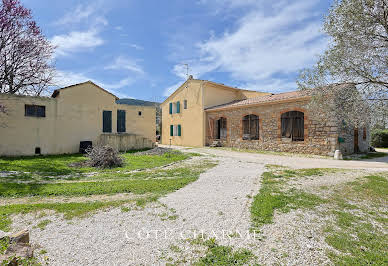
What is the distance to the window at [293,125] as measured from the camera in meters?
12.0

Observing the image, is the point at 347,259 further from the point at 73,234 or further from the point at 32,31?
the point at 32,31

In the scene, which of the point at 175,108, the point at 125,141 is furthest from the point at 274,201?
the point at 175,108

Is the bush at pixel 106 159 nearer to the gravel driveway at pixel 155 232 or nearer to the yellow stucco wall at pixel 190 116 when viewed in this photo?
the gravel driveway at pixel 155 232

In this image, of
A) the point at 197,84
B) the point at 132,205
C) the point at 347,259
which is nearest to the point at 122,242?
the point at 132,205

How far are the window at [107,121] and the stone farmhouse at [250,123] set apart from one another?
483 centimetres

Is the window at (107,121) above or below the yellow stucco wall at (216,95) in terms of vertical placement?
below

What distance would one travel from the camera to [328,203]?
412 centimetres

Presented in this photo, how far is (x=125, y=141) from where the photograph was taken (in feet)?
45.4

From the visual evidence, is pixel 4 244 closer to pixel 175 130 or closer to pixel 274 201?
pixel 274 201

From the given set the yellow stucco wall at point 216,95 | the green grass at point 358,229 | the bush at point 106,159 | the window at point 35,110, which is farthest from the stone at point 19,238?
the yellow stucco wall at point 216,95

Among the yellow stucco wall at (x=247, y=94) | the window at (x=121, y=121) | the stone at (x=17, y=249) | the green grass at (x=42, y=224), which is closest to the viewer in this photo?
the stone at (x=17, y=249)

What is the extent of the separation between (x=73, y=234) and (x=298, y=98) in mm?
12292

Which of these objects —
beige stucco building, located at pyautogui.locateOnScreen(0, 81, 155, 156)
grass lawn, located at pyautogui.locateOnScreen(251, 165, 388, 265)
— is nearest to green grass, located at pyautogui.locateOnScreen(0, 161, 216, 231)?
grass lawn, located at pyautogui.locateOnScreen(251, 165, 388, 265)

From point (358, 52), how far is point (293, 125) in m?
6.86
